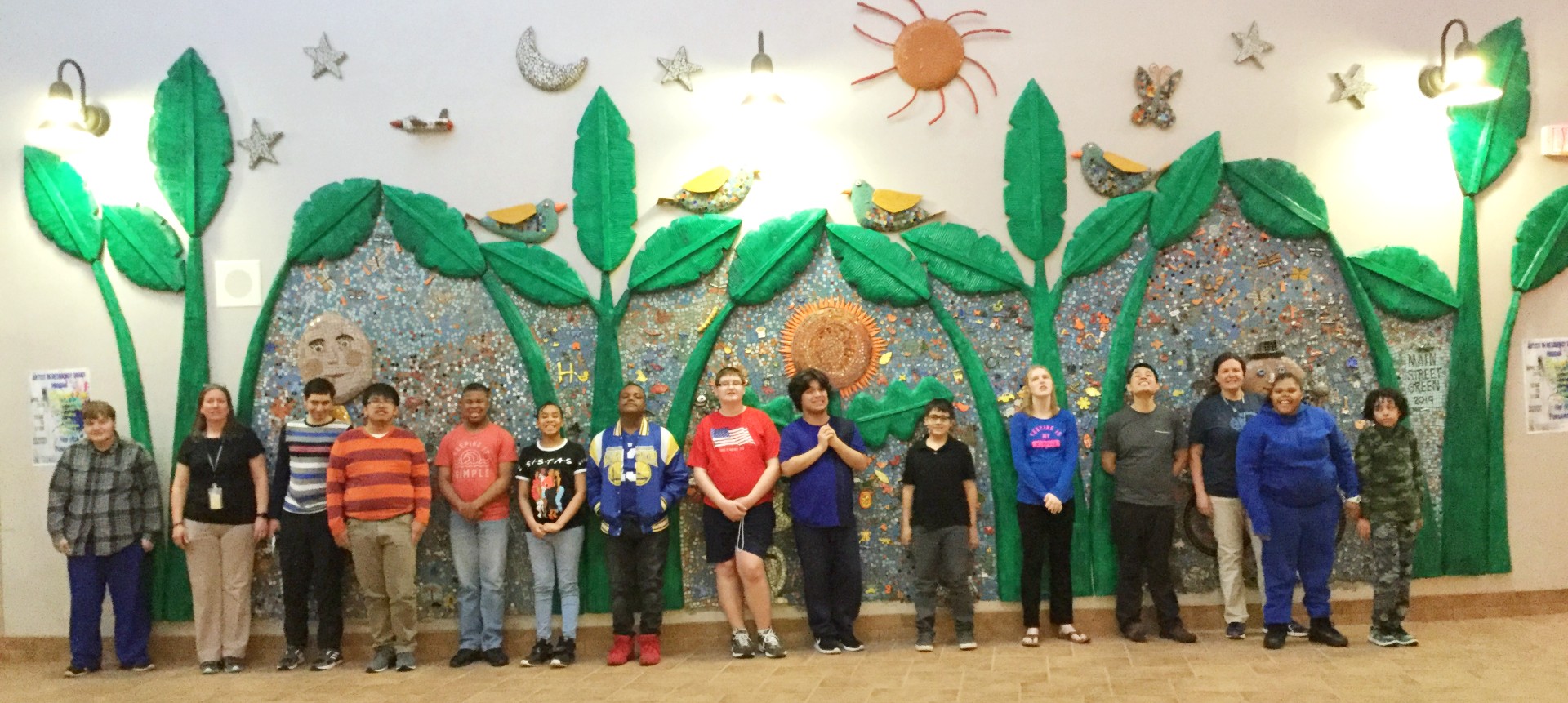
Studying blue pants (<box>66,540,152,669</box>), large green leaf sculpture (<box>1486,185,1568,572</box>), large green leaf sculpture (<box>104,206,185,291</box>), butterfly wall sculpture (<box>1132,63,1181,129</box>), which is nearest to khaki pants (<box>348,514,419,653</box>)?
→ blue pants (<box>66,540,152,669</box>)

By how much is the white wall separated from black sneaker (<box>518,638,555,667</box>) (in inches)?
67.9

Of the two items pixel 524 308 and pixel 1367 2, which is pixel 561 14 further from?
pixel 1367 2

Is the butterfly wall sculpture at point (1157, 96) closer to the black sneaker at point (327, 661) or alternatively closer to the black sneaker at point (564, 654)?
the black sneaker at point (564, 654)

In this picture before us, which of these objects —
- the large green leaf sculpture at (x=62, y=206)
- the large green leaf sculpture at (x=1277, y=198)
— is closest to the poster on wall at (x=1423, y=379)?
the large green leaf sculpture at (x=1277, y=198)

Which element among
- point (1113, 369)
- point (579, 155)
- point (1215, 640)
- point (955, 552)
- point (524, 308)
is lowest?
point (1215, 640)

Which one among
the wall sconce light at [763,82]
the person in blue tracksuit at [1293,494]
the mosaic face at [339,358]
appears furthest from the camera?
the mosaic face at [339,358]

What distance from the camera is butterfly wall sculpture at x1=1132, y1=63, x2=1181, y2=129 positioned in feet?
18.2

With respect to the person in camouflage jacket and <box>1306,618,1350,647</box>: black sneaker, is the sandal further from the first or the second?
the person in camouflage jacket

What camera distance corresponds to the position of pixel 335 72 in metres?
5.73

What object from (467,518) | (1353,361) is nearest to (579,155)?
(467,518)

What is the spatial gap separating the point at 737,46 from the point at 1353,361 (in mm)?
3282

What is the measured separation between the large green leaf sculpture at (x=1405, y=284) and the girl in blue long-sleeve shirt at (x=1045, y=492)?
1609 millimetres

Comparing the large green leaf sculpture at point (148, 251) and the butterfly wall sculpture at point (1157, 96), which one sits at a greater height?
the butterfly wall sculpture at point (1157, 96)

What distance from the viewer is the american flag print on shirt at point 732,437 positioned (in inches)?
205
